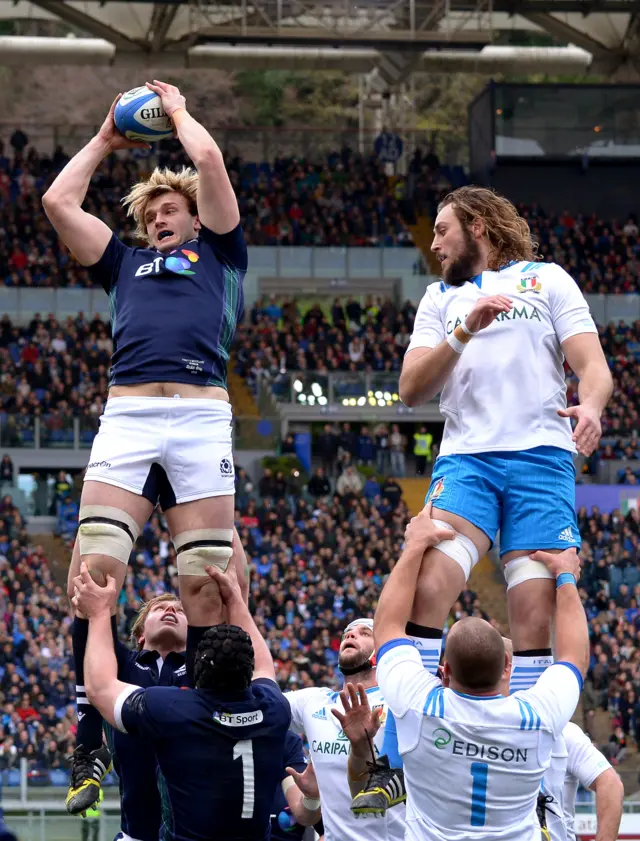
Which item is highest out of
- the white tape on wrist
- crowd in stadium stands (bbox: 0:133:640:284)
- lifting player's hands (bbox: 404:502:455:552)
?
crowd in stadium stands (bbox: 0:133:640:284)

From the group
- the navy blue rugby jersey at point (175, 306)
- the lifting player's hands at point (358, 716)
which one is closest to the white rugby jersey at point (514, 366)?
the navy blue rugby jersey at point (175, 306)

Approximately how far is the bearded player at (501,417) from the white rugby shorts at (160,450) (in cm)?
83

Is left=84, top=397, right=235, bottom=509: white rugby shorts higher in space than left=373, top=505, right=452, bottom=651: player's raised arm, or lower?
higher

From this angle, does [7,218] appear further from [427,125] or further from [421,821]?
[421,821]

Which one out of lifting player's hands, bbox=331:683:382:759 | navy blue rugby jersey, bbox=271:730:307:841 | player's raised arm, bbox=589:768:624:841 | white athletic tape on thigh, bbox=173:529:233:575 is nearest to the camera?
lifting player's hands, bbox=331:683:382:759

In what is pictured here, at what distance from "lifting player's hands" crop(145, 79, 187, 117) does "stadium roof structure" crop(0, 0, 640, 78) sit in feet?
78.8

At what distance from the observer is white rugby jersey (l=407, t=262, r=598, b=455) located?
18.3ft

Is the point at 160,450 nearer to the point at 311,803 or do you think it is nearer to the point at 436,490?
the point at 436,490

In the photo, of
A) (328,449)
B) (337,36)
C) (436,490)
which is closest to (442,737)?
(436,490)

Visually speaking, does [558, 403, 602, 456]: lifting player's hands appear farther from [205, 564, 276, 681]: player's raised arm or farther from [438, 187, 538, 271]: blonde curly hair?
[205, 564, 276, 681]: player's raised arm

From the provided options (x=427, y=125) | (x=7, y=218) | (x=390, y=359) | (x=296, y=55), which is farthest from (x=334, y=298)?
(x=427, y=125)

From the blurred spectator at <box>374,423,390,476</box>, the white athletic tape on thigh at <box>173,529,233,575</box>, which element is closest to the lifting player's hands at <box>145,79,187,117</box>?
the white athletic tape on thigh at <box>173,529,233,575</box>

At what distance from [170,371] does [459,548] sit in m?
1.39

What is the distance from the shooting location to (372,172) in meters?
35.4
